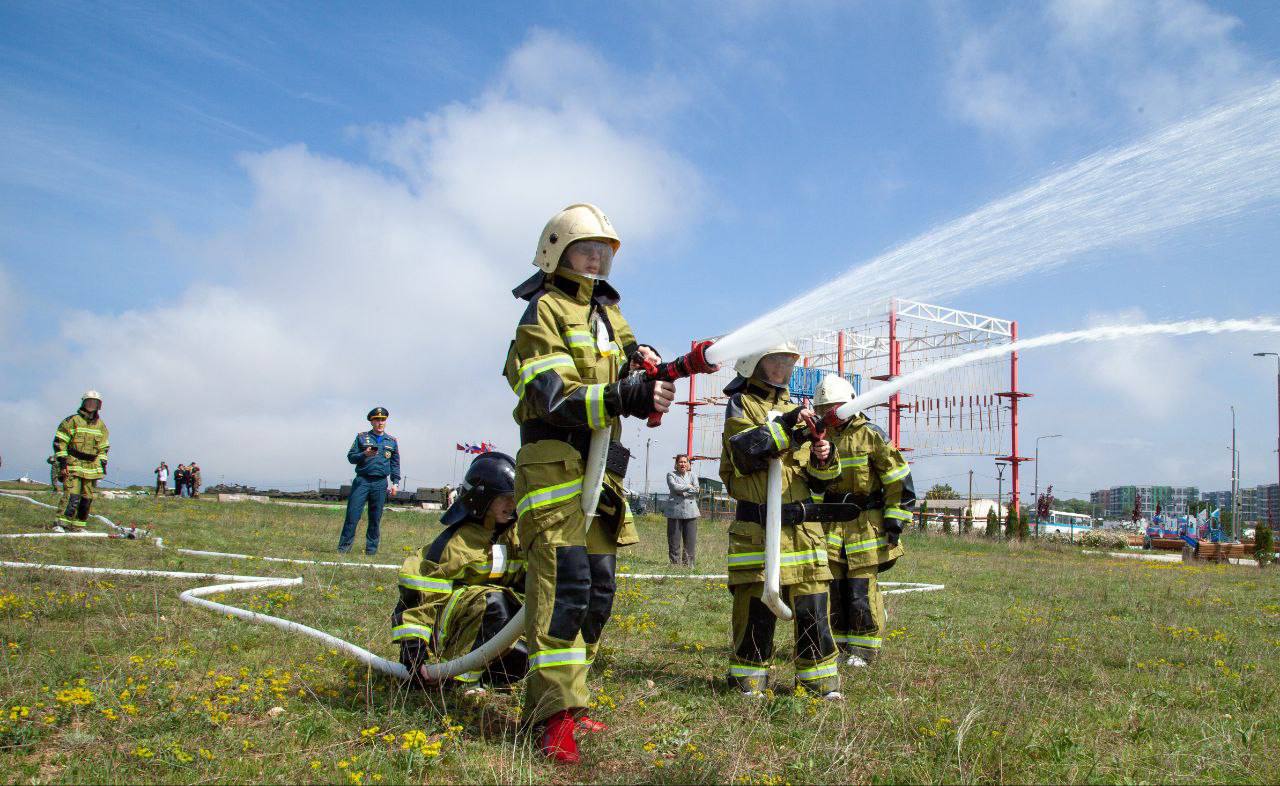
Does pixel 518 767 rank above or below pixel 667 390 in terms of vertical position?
below

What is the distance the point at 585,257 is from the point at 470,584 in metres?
2.12

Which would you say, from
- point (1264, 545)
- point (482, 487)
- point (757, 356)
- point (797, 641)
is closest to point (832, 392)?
point (757, 356)

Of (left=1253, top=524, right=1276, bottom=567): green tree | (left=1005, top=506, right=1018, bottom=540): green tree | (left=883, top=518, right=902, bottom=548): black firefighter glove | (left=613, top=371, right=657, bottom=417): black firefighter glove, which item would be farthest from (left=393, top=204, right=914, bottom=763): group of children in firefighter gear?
(left=1253, top=524, right=1276, bottom=567): green tree

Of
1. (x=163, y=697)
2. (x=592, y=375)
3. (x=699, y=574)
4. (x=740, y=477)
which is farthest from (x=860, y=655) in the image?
(x=699, y=574)

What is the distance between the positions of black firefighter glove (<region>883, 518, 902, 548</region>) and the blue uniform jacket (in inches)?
343

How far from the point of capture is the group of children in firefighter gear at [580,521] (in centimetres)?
397

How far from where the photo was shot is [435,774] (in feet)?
11.8

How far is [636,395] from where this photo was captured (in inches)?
150

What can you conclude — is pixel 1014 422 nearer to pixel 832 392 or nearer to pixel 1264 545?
pixel 1264 545

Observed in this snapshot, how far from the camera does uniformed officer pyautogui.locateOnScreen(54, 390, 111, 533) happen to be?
13.5 m

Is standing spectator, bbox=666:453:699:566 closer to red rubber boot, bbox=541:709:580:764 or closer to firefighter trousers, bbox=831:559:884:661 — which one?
firefighter trousers, bbox=831:559:884:661

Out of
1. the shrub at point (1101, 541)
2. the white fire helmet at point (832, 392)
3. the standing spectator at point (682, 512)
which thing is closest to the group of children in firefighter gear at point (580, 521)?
the white fire helmet at point (832, 392)

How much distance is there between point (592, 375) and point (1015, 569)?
51.5 ft

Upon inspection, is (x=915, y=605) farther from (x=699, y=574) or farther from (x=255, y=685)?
(x=255, y=685)
